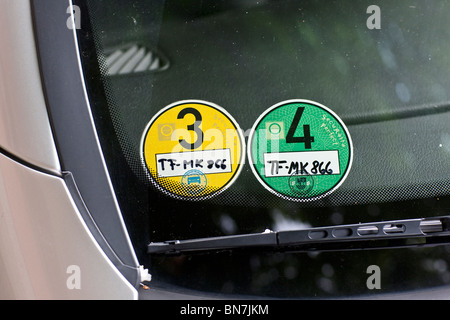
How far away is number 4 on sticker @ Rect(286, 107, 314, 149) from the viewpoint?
151cm

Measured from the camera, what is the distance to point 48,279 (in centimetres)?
145

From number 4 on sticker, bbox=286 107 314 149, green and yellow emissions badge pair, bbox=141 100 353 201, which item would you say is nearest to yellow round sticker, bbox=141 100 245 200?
green and yellow emissions badge pair, bbox=141 100 353 201

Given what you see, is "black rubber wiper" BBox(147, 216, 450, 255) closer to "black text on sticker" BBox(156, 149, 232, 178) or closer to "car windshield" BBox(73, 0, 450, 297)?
"car windshield" BBox(73, 0, 450, 297)

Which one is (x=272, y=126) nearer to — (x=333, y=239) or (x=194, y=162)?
(x=194, y=162)

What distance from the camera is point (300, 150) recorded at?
1.50m

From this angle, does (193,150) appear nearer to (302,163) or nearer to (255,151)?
(255,151)

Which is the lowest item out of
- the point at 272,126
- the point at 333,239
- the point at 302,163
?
the point at 333,239

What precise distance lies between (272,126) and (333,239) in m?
0.36

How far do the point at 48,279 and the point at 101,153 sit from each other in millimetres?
373

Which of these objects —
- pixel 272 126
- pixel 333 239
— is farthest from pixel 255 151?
pixel 333 239

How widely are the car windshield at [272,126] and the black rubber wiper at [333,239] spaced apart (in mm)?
25

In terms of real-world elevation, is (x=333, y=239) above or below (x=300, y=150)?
below
